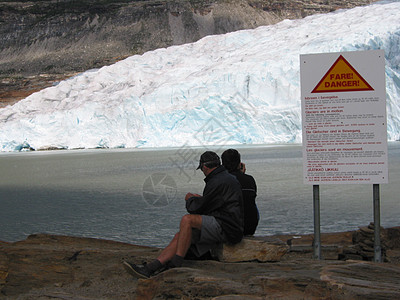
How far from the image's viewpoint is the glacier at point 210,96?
2048 centimetres

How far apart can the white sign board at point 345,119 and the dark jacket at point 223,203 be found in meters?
0.68

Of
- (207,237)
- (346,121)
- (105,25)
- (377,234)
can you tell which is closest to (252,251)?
(207,237)

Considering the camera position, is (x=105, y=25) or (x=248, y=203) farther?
(x=105, y=25)

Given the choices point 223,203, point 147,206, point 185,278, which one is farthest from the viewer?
point 147,206

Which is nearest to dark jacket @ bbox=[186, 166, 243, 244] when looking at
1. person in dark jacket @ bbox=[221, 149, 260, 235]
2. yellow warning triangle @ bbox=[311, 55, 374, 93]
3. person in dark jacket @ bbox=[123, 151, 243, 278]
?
person in dark jacket @ bbox=[123, 151, 243, 278]

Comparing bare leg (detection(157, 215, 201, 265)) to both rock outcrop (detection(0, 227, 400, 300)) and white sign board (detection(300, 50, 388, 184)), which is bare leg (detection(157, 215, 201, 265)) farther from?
white sign board (detection(300, 50, 388, 184))

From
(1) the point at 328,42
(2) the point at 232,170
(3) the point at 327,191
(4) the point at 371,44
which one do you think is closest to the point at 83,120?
(1) the point at 328,42

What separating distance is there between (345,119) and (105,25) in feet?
238

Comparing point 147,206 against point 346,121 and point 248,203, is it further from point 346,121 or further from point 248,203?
point 346,121

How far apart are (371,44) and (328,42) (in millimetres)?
1920

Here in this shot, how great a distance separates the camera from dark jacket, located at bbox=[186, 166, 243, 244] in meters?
2.43

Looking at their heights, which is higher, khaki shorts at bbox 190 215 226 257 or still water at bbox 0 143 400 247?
khaki shorts at bbox 190 215 226 257

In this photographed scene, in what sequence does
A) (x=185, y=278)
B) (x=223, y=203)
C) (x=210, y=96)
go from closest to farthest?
(x=185, y=278) < (x=223, y=203) < (x=210, y=96)

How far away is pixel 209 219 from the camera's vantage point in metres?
2.42
